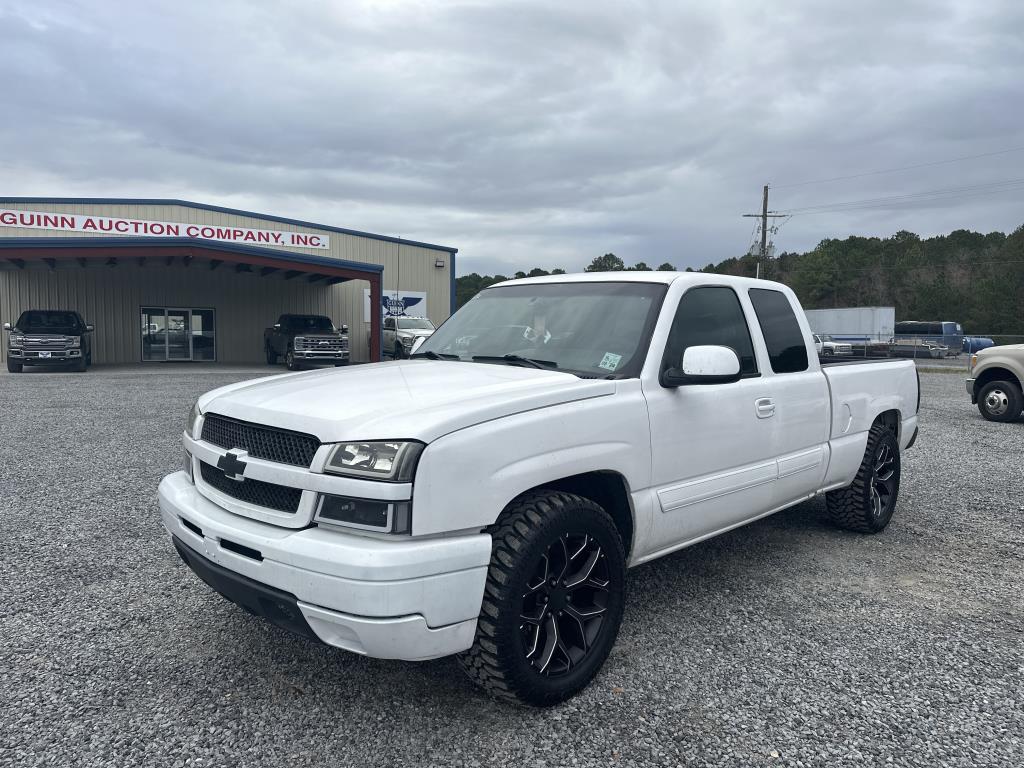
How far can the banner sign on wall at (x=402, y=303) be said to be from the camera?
98.9 ft

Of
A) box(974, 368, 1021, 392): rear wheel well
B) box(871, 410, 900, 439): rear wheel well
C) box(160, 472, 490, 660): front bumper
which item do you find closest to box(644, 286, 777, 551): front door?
box(160, 472, 490, 660): front bumper

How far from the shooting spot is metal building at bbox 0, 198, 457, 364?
2261 cm

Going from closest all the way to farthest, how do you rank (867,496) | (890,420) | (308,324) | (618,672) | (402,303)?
1. (618,672)
2. (867,496)
3. (890,420)
4. (308,324)
5. (402,303)

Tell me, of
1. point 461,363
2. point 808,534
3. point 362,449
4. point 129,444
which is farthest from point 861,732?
point 129,444

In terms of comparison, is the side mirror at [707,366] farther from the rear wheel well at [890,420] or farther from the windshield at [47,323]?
the windshield at [47,323]

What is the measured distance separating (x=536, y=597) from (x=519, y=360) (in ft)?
4.16

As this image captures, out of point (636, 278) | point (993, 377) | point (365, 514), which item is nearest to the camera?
point (365, 514)

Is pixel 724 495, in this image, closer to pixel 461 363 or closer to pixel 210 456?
pixel 461 363

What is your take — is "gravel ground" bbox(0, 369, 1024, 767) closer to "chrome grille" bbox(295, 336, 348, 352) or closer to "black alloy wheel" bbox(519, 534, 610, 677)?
"black alloy wheel" bbox(519, 534, 610, 677)

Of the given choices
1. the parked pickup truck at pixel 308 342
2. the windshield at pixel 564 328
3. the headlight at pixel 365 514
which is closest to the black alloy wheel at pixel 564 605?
the headlight at pixel 365 514

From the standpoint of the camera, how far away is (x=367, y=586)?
228 centimetres

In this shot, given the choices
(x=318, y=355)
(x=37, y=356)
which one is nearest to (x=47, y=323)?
(x=37, y=356)

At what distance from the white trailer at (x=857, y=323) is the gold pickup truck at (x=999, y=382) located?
2916cm

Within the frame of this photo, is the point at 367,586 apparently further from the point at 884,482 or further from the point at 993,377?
the point at 993,377
